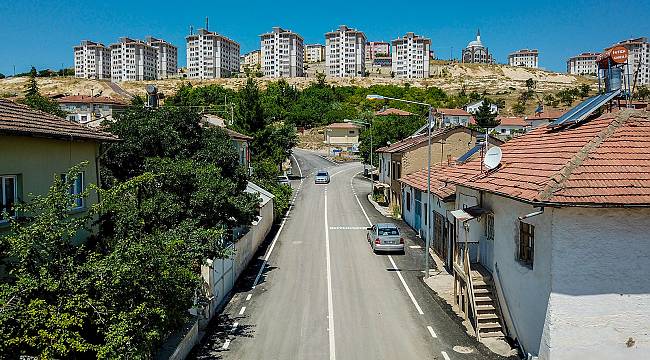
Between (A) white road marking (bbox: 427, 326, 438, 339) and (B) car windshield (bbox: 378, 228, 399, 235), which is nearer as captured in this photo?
(A) white road marking (bbox: 427, 326, 438, 339)

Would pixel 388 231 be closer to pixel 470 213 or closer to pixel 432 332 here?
pixel 470 213

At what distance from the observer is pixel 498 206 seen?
1520cm

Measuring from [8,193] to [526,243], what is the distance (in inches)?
493

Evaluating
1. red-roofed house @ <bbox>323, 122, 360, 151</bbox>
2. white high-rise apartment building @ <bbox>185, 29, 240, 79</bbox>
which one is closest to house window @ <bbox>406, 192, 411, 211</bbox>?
red-roofed house @ <bbox>323, 122, 360, 151</bbox>

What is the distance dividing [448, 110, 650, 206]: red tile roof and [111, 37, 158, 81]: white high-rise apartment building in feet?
628

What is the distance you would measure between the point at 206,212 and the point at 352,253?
11.3 metres

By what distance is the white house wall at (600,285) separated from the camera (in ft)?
37.0

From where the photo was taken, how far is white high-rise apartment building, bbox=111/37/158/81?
620ft

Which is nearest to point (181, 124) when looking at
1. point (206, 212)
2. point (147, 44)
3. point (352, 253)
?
point (206, 212)

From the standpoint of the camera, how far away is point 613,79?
A: 15.8 m

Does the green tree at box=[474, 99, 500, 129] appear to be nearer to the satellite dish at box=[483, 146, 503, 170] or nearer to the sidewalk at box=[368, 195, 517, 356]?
the sidewalk at box=[368, 195, 517, 356]

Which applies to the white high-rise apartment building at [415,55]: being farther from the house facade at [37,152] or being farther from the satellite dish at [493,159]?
the house facade at [37,152]

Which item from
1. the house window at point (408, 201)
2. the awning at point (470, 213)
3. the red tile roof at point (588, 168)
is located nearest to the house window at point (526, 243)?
the red tile roof at point (588, 168)

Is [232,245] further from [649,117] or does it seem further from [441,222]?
[649,117]
